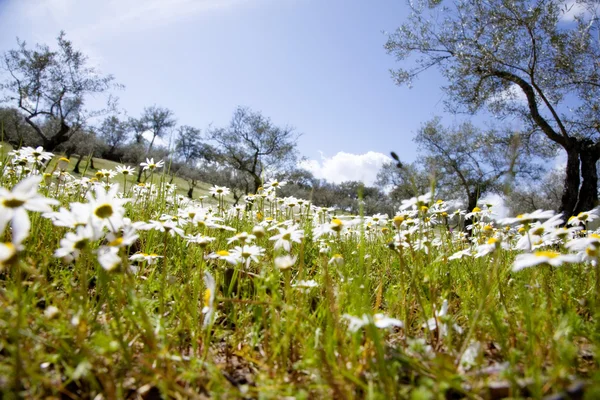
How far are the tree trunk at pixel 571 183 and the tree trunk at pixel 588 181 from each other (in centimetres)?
17

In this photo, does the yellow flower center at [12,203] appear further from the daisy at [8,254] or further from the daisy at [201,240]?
the daisy at [201,240]

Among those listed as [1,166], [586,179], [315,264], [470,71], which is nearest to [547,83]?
[470,71]

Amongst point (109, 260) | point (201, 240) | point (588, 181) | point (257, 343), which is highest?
point (588, 181)

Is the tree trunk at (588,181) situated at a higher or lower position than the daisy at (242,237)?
higher

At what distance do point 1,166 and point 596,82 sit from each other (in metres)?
16.2

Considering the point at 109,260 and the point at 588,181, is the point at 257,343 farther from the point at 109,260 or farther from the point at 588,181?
the point at 588,181

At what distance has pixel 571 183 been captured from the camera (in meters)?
11.0

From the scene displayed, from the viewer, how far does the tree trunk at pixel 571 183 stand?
1098cm

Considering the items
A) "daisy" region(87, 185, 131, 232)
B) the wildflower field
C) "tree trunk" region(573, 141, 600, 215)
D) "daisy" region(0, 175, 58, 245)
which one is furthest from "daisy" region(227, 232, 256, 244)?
"tree trunk" region(573, 141, 600, 215)

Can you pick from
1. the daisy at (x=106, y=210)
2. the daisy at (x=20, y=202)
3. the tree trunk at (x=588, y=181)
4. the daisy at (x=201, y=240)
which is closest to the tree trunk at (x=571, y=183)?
the tree trunk at (x=588, y=181)

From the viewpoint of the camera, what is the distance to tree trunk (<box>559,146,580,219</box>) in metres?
11.0

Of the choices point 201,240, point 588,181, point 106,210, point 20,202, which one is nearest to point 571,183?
point 588,181

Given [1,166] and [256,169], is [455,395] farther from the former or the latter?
[256,169]

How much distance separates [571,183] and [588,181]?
0.44 meters
